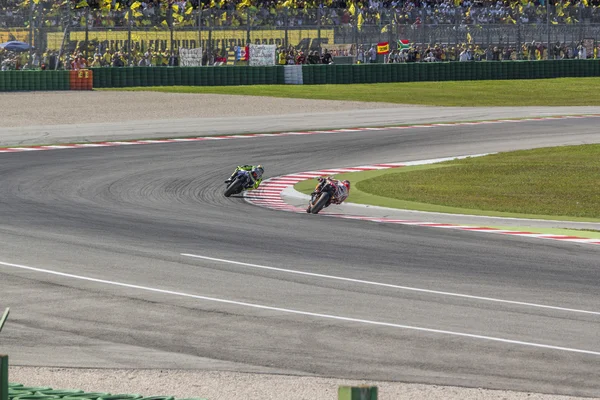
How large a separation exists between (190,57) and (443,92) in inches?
409

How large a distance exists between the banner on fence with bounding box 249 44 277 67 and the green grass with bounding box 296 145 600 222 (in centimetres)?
2243

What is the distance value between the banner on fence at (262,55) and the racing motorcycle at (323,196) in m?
29.5

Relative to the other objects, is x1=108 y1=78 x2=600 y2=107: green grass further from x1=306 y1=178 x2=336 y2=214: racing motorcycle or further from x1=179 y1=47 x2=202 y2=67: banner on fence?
x1=306 y1=178 x2=336 y2=214: racing motorcycle

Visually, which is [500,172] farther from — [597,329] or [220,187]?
[597,329]

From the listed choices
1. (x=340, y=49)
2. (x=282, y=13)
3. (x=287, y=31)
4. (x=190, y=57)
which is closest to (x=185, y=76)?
(x=190, y=57)

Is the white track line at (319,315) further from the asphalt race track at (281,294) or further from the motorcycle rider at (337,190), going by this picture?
the motorcycle rider at (337,190)

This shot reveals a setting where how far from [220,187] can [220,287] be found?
962cm

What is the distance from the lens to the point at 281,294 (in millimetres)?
11156

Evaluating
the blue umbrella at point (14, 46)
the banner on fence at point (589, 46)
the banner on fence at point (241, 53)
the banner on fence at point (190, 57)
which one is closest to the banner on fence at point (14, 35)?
the blue umbrella at point (14, 46)

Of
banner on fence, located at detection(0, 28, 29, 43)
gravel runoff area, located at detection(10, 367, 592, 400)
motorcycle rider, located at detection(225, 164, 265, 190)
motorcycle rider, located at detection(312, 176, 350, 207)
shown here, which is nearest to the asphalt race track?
gravel runoff area, located at detection(10, 367, 592, 400)

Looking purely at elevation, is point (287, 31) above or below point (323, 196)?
above

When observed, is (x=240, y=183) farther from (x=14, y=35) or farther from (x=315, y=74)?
(x=315, y=74)

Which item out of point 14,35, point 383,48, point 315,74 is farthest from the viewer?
point 383,48

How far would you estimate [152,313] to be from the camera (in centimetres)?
1027
